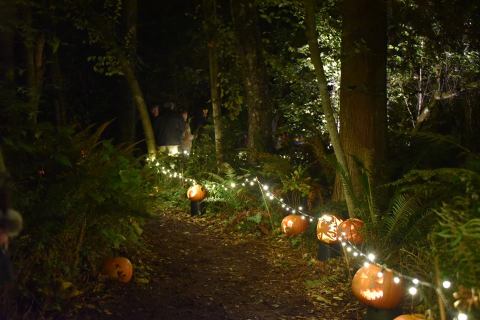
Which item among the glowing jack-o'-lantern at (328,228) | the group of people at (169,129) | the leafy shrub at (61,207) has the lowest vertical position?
the glowing jack-o'-lantern at (328,228)

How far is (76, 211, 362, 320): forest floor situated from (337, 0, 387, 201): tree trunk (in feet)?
4.99

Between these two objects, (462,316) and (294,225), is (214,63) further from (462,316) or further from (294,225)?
(462,316)

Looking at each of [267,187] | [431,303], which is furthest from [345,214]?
[431,303]

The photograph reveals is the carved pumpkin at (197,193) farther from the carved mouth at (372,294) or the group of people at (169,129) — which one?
the carved mouth at (372,294)

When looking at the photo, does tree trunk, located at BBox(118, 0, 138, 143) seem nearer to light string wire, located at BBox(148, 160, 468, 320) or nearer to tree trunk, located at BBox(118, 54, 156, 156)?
tree trunk, located at BBox(118, 54, 156, 156)

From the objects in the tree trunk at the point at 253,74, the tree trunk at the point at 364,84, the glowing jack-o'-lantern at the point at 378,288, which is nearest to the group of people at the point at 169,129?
the tree trunk at the point at 253,74

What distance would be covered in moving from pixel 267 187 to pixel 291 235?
1.15 meters

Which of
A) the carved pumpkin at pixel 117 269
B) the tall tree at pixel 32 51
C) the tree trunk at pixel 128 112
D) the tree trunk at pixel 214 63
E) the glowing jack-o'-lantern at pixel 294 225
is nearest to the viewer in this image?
the carved pumpkin at pixel 117 269

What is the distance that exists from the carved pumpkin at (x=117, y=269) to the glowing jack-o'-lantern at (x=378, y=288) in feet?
8.03

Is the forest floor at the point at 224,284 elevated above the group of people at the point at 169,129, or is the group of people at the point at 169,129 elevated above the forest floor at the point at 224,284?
the group of people at the point at 169,129

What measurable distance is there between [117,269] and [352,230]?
269 cm

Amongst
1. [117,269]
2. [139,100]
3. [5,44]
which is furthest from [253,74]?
[5,44]

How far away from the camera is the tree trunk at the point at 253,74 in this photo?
10195mm

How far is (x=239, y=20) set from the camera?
10234 mm
